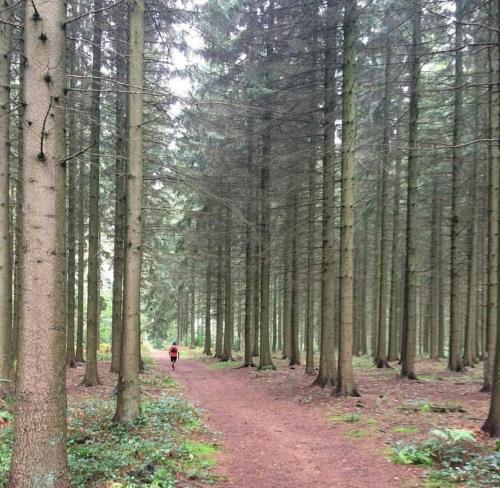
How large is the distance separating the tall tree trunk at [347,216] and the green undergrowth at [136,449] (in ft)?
13.1

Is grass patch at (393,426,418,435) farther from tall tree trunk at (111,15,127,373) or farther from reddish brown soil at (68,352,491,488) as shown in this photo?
tall tree trunk at (111,15,127,373)

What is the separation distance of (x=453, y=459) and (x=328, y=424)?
3.17 metres

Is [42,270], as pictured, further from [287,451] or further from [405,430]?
[405,430]

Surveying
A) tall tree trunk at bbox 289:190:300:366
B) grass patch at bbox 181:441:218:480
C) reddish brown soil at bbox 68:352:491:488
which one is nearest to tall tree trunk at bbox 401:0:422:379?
reddish brown soil at bbox 68:352:491:488

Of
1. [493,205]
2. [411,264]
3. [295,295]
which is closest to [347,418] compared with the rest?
[493,205]

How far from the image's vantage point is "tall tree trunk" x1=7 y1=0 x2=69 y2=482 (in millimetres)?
4418

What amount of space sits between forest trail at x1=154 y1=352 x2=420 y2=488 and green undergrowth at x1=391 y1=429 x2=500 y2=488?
304 mm

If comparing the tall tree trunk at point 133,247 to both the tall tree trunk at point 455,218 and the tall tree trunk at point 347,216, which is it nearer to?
the tall tree trunk at point 347,216

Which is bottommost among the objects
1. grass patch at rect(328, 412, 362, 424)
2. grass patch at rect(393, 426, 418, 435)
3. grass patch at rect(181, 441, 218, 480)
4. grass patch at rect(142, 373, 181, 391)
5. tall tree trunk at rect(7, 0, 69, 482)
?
grass patch at rect(142, 373, 181, 391)

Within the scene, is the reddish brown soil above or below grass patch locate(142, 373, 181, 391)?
above

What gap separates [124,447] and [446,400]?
7.66 m

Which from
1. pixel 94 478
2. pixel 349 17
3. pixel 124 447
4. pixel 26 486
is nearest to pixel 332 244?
pixel 349 17

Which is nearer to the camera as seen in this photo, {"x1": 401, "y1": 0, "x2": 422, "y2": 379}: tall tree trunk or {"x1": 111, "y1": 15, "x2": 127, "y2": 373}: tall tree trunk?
{"x1": 111, "y1": 15, "x2": 127, "y2": 373}: tall tree trunk

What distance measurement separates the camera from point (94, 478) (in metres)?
5.46
